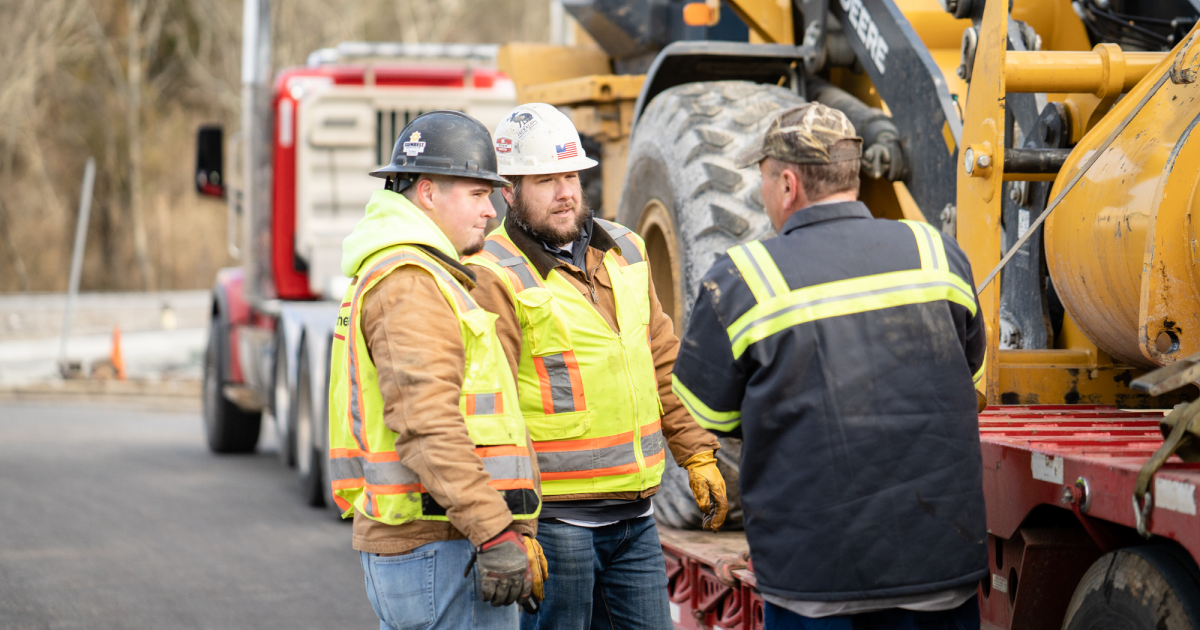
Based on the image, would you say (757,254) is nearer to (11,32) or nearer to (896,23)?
(896,23)

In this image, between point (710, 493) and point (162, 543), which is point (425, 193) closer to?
point (710, 493)

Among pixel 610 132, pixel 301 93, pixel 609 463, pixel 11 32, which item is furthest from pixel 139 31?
pixel 609 463

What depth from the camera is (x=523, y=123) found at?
3.74m

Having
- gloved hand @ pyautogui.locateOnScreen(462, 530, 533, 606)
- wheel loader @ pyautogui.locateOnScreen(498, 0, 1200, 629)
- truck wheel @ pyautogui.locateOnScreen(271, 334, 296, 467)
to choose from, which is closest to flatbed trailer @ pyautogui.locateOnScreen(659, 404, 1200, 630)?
wheel loader @ pyautogui.locateOnScreen(498, 0, 1200, 629)

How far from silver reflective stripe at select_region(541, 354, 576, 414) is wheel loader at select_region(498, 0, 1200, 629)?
100 centimetres

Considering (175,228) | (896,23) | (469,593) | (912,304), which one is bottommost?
(175,228)

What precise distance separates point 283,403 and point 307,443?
87 cm

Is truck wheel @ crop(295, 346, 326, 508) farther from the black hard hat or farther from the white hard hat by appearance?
the black hard hat

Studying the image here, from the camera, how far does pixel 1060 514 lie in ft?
11.2

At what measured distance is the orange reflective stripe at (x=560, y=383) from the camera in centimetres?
358

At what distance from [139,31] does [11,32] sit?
3884 millimetres

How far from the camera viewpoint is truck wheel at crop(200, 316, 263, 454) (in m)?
12.3

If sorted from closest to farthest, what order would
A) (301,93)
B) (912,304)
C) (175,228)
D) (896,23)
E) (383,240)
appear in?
(912,304) < (383,240) < (896,23) < (301,93) < (175,228)

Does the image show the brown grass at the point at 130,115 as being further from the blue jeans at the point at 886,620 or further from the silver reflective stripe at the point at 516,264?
the blue jeans at the point at 886,620
